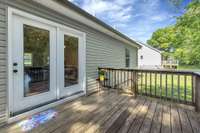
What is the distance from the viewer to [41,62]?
9.56ft

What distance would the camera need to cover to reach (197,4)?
4.95 metres

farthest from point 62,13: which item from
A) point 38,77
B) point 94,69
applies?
point 94,69

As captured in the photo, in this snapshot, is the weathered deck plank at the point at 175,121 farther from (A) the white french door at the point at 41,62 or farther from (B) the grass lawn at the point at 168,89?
(A) the white french door at the point at 41,62

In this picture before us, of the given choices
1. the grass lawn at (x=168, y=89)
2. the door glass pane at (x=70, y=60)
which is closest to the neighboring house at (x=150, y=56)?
the grass lawn at (x=168, y=89)

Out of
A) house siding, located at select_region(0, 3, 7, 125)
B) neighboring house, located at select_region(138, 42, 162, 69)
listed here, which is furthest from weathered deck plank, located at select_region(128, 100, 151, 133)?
neighboring house, located at select_region(138, 42, 162, 69)

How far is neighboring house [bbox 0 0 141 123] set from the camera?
2289 millimetres

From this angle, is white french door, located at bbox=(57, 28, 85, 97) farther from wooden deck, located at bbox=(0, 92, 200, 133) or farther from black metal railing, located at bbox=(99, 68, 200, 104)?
black metal railing, located at bbox=(99, 68, 200, 104)

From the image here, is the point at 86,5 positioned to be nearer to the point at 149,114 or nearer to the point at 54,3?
the point at 54,3

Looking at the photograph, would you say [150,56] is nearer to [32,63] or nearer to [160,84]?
[160,84]

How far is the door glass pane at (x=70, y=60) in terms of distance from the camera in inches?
142

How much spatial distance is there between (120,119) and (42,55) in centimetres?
209

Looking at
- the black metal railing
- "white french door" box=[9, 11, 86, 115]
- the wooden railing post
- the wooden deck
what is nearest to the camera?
the wooden deck

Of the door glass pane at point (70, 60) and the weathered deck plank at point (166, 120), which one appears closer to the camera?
the weathered deck plank at point (166, 120)

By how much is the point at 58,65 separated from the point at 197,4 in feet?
17.8
